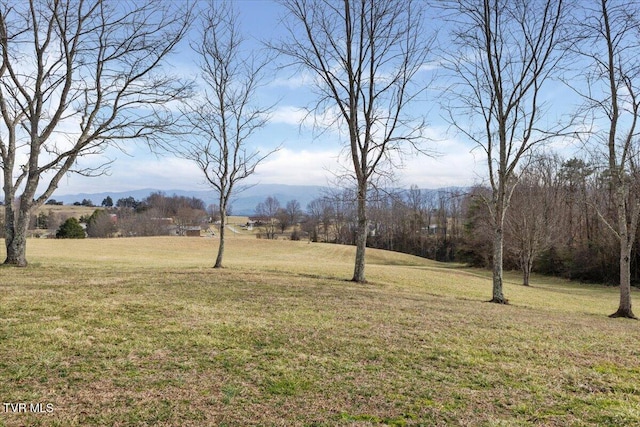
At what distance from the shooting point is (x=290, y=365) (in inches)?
173

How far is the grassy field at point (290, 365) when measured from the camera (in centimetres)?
331

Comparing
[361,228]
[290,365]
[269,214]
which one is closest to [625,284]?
[361,228]

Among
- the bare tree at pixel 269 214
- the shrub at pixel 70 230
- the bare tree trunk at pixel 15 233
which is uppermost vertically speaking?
the bare tree at pixel 269 214

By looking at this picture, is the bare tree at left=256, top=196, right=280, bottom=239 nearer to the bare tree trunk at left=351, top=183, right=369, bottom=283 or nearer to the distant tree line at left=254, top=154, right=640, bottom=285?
the distant tree line at left=254, top=154, right=640, bottom=285

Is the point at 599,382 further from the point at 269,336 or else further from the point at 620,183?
the point at 620,183

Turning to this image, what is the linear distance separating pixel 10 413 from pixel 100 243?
4157cm

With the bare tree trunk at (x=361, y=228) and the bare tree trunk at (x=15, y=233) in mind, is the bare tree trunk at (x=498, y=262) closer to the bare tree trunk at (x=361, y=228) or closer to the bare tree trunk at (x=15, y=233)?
the bare tree trunk at (x=361, y=228)

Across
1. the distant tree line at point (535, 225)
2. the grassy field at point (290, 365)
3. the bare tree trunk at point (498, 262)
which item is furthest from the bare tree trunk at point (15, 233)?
the bare tree trunk at point (498, 262)

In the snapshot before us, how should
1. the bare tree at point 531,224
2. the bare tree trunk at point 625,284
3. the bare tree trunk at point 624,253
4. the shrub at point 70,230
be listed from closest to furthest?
1. the bare tree trunk at point 624,253
2. the bare tree trunk at point 625,284
3. the bare tree at point 531,224
4. the shrub at point 70,230

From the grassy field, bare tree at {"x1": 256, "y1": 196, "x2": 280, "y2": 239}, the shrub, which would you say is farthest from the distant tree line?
the shrub

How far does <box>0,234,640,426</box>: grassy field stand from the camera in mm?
3311

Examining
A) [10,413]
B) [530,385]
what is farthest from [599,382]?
[10,413]

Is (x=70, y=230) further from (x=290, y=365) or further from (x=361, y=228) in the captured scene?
(x=290, y=365)

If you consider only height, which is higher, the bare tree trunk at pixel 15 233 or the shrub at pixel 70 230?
the bare tree trunk at pixel 15 233
